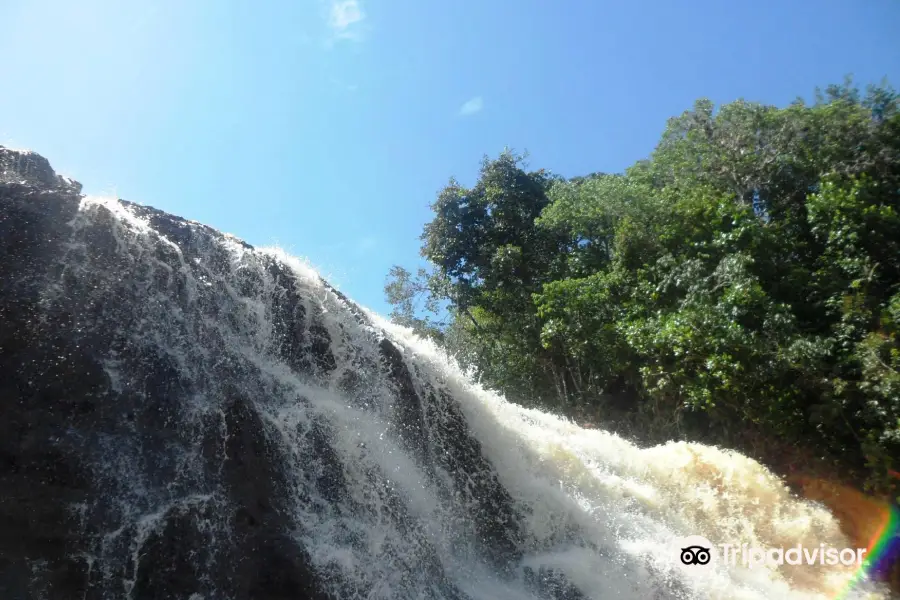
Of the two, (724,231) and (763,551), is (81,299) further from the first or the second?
(724,231)

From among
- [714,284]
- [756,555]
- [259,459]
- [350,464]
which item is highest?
[714,284]

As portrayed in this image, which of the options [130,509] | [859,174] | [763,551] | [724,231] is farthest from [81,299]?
[859,174]

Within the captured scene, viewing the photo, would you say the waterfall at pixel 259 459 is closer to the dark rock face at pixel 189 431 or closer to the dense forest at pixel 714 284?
the dark rock face at pixel 189 431

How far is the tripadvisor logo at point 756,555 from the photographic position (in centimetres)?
832

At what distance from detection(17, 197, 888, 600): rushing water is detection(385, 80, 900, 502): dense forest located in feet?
11.0

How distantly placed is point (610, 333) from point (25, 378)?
13062mm

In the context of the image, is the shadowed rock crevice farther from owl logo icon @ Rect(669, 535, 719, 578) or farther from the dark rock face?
owl logo icon @ Rect(669, 535, 719, 578)

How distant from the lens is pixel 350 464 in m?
7.08

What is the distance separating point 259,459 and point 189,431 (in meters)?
0.76

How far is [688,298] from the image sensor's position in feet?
45.0

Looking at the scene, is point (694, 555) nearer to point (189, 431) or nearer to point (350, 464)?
point (350, 464)

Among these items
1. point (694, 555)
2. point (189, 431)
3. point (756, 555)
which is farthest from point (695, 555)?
point (189, 431)

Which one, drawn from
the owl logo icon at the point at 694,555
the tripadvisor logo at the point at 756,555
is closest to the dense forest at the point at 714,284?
the tripadvisor logo at the point at 756,555

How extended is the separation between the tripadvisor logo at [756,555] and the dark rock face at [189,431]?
7.93 feet
